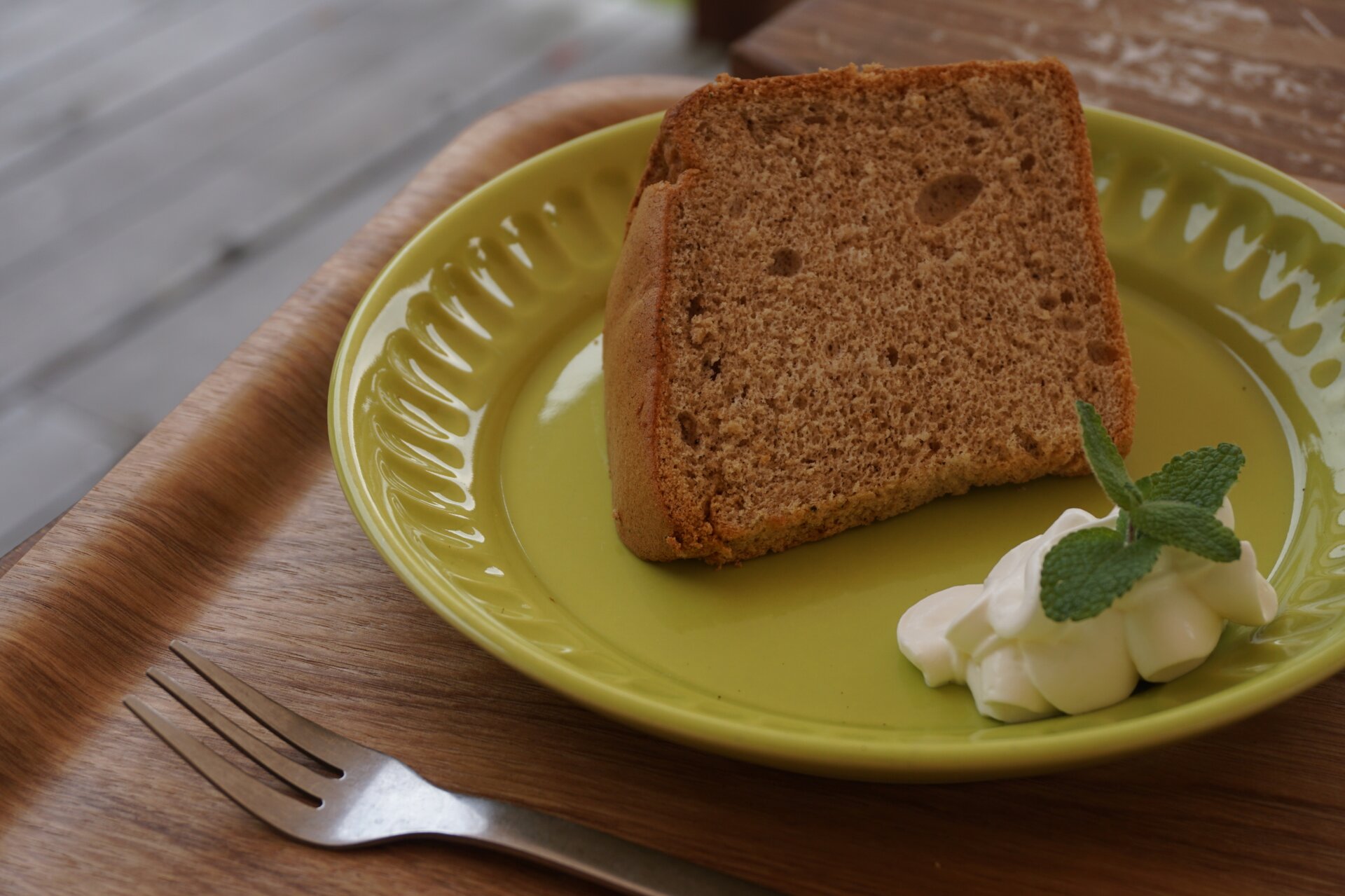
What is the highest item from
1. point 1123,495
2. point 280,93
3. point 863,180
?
point 863,180

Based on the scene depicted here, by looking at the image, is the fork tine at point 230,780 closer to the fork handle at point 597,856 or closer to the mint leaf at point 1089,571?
the fork handle at point 597,856

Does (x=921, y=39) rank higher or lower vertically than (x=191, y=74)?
higher

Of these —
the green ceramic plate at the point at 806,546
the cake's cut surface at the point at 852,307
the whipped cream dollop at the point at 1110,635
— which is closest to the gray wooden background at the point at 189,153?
the green ceramic plate at the point at 806,546

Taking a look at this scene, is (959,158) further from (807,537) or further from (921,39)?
(921,39)

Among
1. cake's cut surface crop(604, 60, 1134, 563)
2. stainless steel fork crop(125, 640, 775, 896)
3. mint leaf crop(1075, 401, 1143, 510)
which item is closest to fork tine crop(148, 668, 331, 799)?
stainless steel fork crop(125, 640, 775, 896)

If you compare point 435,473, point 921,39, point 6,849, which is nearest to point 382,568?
point 435,473

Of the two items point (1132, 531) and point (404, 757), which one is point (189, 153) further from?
point (1132, 531)

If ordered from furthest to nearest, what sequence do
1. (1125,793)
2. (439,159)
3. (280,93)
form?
(280,93) < (439,159) < (1125,793)
